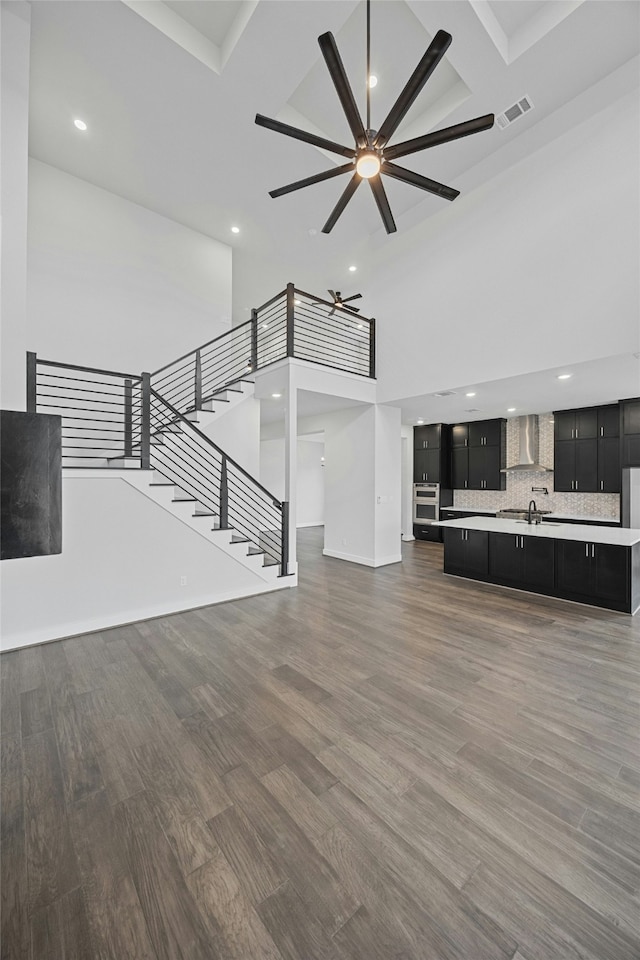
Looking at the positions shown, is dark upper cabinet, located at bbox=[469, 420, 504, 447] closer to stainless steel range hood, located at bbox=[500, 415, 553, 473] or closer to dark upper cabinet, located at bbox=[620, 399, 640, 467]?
stainless steel range hood, located at bbox=[500, 415, 553, 473]

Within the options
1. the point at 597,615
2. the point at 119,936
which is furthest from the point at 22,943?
the point at 597,615

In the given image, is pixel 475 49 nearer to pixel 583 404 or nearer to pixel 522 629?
pixel 583 404

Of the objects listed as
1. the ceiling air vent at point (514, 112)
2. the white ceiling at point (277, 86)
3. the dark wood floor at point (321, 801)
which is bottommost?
the dark wood floor at point (321, 801)

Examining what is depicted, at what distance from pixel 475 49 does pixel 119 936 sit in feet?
23.1

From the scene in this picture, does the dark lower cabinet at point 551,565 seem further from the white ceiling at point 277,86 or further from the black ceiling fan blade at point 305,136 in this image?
the black ceiling fan blade at point 305,136

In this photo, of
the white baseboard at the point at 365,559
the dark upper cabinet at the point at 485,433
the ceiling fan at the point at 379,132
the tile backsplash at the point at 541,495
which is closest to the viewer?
the ceiling fan at the point at 379,132

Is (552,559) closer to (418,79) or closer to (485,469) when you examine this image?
(485,469)

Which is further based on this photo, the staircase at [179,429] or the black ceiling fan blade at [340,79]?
the staircase at [179,429]

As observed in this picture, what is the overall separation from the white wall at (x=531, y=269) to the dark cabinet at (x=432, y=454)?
3.35 metres

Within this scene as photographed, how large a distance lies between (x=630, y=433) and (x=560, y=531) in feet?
9.37

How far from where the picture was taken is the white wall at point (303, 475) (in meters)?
12.1

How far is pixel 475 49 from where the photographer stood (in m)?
3.99

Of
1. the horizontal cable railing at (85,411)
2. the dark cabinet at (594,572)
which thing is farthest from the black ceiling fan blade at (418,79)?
the dark cabinet at (594,572)

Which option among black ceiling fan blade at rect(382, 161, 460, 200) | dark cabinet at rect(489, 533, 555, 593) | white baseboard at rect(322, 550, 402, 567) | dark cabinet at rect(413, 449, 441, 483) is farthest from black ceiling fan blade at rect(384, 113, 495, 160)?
dark cabinet at rect(413, 449, 441, 483)
